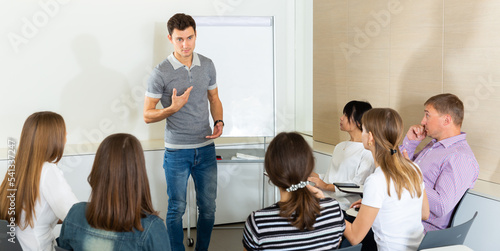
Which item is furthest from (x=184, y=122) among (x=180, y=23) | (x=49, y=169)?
(x=49, y=169)

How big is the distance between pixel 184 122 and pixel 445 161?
5.40 ft

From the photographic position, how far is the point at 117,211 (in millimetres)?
1748

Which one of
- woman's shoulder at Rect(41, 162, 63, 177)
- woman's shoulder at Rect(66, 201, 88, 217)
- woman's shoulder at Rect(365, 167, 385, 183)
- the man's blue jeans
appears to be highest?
woman's shoulder at Rect(41, 162, 63, 177)

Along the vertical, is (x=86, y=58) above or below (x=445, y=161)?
above

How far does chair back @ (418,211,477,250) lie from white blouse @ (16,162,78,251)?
144 centimetres

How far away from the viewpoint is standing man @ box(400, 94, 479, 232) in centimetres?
261

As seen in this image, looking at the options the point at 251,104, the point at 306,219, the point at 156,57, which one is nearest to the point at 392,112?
the point at 306,219

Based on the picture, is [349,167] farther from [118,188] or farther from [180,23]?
[118,188]

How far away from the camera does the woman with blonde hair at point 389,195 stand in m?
2.15

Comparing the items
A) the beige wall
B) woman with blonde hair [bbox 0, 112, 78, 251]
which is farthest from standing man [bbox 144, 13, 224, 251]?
the beige wall

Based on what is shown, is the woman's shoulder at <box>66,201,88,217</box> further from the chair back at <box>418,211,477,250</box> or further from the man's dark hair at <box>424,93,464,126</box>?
the man's dark hair at <box>424,93,464,126</box>

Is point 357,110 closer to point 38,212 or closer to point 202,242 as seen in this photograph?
point 202,242

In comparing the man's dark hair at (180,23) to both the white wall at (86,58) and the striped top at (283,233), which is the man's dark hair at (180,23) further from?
the striped top at (283,233)

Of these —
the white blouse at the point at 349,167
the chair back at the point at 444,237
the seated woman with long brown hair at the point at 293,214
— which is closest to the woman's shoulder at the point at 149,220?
the seated woman with long brown hair at the point at 293,214
